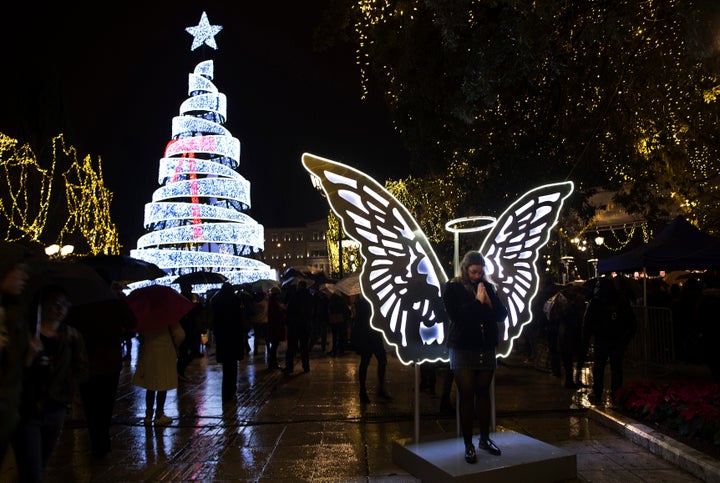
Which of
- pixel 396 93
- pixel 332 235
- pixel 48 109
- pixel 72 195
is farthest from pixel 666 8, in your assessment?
pixel 332 235

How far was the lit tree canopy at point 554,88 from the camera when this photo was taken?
294 inches

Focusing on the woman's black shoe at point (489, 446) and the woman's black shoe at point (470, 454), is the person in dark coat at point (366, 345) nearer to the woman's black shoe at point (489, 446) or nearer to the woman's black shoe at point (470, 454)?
the woman's black shoe at point (489, 446)

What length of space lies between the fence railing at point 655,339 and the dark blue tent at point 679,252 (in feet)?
2.92

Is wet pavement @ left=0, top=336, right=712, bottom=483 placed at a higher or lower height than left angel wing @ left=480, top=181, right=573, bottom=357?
lower

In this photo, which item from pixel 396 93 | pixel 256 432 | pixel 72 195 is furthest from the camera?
pixel 72 195

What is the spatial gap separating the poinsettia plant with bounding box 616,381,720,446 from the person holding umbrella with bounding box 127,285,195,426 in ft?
18.0

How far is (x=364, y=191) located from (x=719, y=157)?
39.0 feet

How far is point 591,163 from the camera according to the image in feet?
48.5

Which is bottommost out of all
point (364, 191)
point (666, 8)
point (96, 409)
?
point (96, 409)

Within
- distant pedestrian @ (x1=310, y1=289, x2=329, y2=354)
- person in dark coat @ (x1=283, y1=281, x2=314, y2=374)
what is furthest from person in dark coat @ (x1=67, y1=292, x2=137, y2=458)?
distant pedestrian @ (x1=310, y1=289, x2=329, y2=354)

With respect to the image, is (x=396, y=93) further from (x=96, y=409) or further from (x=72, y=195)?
(x=72, y=195)

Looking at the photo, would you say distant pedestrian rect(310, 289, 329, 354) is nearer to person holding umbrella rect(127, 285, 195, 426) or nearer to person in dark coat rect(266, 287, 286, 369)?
person in dark coat rect(266, 287, 286, 369)

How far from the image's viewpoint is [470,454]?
5.14 meters

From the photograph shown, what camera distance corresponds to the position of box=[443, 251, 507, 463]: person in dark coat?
17.0 ft
